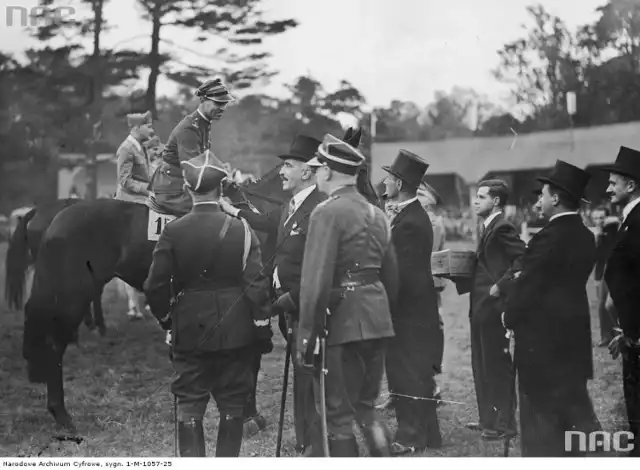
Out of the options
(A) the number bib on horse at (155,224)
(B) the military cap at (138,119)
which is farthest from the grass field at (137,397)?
(B) the military cap at (138,119)

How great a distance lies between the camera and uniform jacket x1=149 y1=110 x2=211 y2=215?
536cm

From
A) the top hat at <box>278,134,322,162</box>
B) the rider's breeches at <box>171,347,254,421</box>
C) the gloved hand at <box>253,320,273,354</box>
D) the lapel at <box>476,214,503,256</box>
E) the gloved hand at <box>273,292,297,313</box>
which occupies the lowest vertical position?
the rider's breeches at <box>171,347,254,421</box>

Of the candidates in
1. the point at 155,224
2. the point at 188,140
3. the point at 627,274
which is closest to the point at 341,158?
the point at 188,140

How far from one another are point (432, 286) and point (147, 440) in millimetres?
2178

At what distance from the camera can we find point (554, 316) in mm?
4766

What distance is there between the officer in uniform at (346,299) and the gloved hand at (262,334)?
0.45 metres

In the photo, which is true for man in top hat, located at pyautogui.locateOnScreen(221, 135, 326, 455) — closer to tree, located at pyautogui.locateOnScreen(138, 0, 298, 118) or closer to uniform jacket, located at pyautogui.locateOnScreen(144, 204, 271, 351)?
uniform jacket, located at pyautogui.locateOnScreen(144, 204, 271, 351)

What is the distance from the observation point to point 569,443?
16.6ft

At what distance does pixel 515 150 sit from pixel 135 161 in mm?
2762

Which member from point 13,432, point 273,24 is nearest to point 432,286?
point 273,24

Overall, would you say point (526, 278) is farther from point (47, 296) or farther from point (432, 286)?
point (47, 296)

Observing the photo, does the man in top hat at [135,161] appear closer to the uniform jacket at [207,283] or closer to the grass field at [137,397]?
the grass field at [137,397]

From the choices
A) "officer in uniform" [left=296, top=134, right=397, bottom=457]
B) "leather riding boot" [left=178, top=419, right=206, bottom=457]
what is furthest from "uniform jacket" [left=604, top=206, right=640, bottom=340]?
"leather riding boot" [left=178, top=419, right=206, bottom=457]

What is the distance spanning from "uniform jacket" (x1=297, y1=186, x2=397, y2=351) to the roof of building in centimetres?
84
